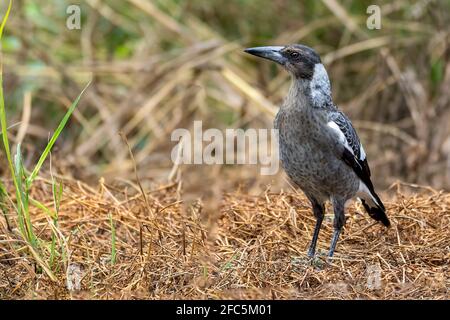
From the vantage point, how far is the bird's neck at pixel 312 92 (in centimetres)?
439

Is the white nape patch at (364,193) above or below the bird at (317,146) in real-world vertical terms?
below

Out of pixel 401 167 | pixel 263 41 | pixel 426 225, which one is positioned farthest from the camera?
pixel 263 41

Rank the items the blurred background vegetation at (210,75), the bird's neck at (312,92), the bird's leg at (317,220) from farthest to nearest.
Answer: the blurred background vegetation at (210,75), the bird's neck at (312,92), the bird's leg at (317,220)

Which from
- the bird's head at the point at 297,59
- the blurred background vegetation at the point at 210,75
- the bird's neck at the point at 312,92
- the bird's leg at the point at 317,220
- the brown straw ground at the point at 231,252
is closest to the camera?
the brown straw ground at the point at 231,252

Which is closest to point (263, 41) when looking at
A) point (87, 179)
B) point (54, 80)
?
point (54, 80)

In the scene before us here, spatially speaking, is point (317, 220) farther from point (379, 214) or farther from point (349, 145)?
point (349, 145)

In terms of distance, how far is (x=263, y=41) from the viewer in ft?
30.3

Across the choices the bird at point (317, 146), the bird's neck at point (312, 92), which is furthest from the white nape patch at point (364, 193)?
the bird's neck at point (312, 92)

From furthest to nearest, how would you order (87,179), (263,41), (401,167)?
(263,41)
(401,167)
(87,179)

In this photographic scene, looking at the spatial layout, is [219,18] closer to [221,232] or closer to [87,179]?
[87,179]

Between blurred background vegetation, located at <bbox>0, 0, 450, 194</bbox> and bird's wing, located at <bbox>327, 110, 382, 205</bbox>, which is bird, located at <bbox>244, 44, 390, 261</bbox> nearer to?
bird's wing, located at <bbox>327, 110, 382, 205</bbox>

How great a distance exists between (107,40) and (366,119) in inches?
129

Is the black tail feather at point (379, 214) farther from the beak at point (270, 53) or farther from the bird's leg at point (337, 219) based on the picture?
the beak at point (270, 53)

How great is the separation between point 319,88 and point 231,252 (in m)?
1.09
